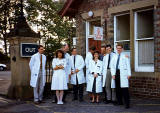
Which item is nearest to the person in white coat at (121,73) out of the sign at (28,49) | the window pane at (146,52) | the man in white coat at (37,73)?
the window pane at (146,52)

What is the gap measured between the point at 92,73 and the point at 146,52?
7.51 ft

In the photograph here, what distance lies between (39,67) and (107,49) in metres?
2.41

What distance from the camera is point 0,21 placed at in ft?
115

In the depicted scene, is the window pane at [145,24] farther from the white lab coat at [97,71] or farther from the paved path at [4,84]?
the paved path at [4,84]

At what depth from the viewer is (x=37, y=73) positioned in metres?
8.45

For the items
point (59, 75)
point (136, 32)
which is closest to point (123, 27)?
point (136, 32)

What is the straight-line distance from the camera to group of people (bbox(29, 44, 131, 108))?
25.0 feet

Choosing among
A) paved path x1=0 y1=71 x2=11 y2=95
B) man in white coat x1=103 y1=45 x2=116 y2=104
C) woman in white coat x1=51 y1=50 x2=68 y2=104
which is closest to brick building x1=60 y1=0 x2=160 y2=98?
man in white coat x1=103 y1=45 x2=116 y2=104

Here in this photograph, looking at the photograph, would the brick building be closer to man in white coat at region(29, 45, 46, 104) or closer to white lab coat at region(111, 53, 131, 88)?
white lab coat at region(111, 53, 131, 88)

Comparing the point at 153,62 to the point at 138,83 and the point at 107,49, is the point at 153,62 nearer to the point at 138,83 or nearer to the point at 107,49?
the point at 138,83

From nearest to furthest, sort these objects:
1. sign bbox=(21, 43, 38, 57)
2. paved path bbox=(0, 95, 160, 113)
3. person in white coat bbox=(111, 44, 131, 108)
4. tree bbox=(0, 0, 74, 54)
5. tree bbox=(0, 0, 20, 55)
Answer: paved path bbox=(0, 95, 160, 113) → person in white coat bbox=(111, 44, 131, 108) → sign bbox=(21, 43, 38, 57) → tree bbox=(0, 0, 74, 54) → tree bbox=(0, 0, 20, 55)

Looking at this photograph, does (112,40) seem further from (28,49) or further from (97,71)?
(28,49)

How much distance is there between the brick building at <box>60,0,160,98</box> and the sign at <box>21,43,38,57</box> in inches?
119

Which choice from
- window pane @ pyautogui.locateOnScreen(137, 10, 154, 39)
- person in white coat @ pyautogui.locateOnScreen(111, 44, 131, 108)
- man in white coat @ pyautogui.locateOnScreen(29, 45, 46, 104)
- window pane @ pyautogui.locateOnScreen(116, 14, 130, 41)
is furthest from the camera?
window pane @ pyautogui.locateOnScreen(116, 14, 130, 41)
